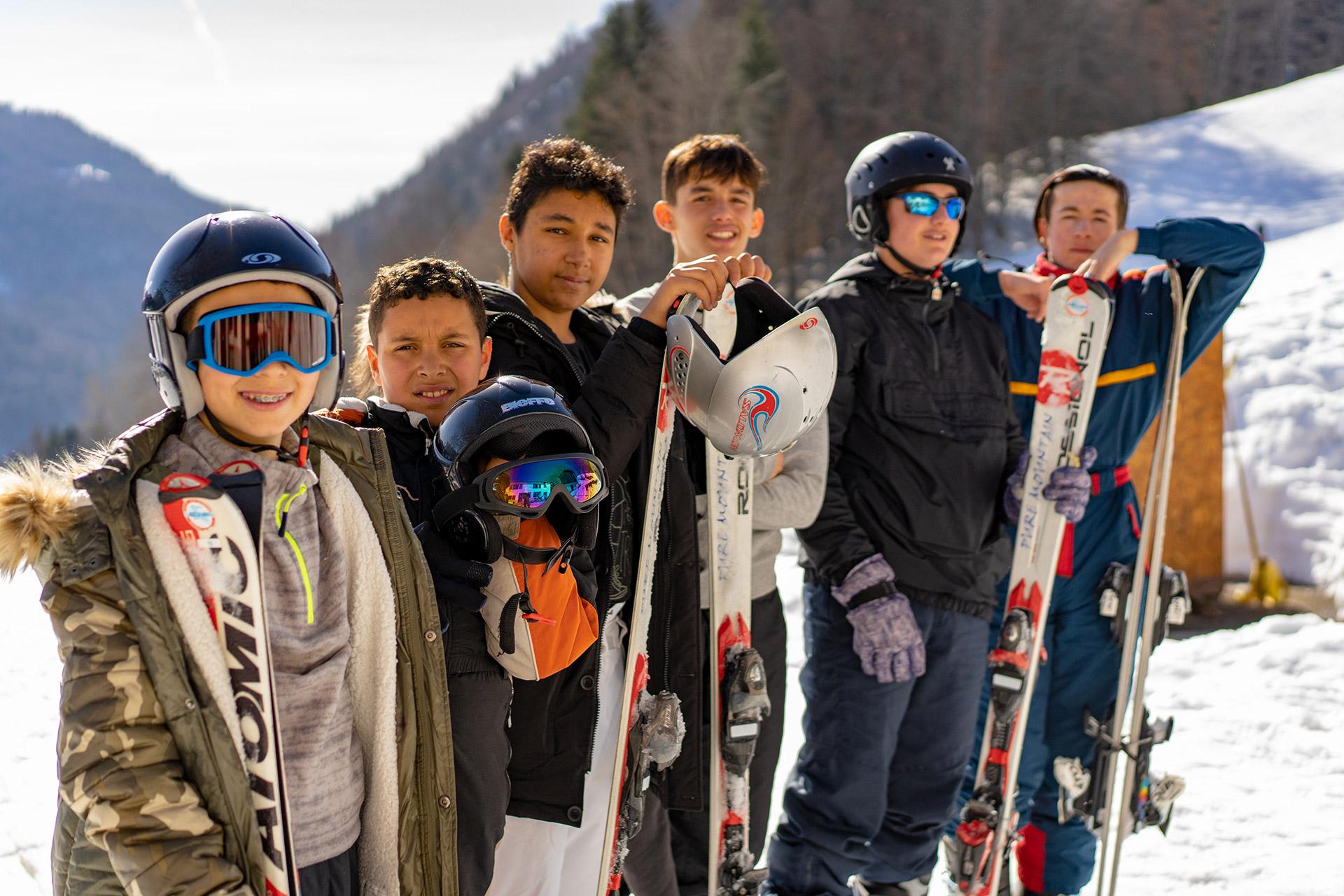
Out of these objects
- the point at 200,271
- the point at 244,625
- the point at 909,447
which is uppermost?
the point at 200,271

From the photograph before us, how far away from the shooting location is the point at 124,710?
4.99ft

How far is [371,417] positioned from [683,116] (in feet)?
104

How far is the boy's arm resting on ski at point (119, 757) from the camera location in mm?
1496

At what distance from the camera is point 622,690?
96.9 inches

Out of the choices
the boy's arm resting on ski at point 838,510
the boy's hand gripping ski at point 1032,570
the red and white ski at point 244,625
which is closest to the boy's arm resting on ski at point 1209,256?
the boy's hand gripping ski at point 1032,570

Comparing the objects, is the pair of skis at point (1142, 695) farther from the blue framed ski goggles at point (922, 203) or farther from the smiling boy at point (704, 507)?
the smiling boy at point (704, 507)

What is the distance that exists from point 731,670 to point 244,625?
4.51 ft

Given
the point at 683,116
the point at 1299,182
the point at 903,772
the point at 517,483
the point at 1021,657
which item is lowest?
the point at 903,772

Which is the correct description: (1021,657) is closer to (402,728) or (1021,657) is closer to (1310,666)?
(402,728)

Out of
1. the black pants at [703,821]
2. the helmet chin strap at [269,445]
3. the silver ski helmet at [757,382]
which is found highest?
the silver ski helmet at [757,382]

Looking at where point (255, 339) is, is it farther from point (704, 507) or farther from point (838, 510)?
point (838, 510)

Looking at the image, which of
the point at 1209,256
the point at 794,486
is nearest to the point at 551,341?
the point at 794,486

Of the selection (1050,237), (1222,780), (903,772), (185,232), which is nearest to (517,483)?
(185,232)

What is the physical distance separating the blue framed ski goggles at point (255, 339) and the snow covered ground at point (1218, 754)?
2.89 meters
